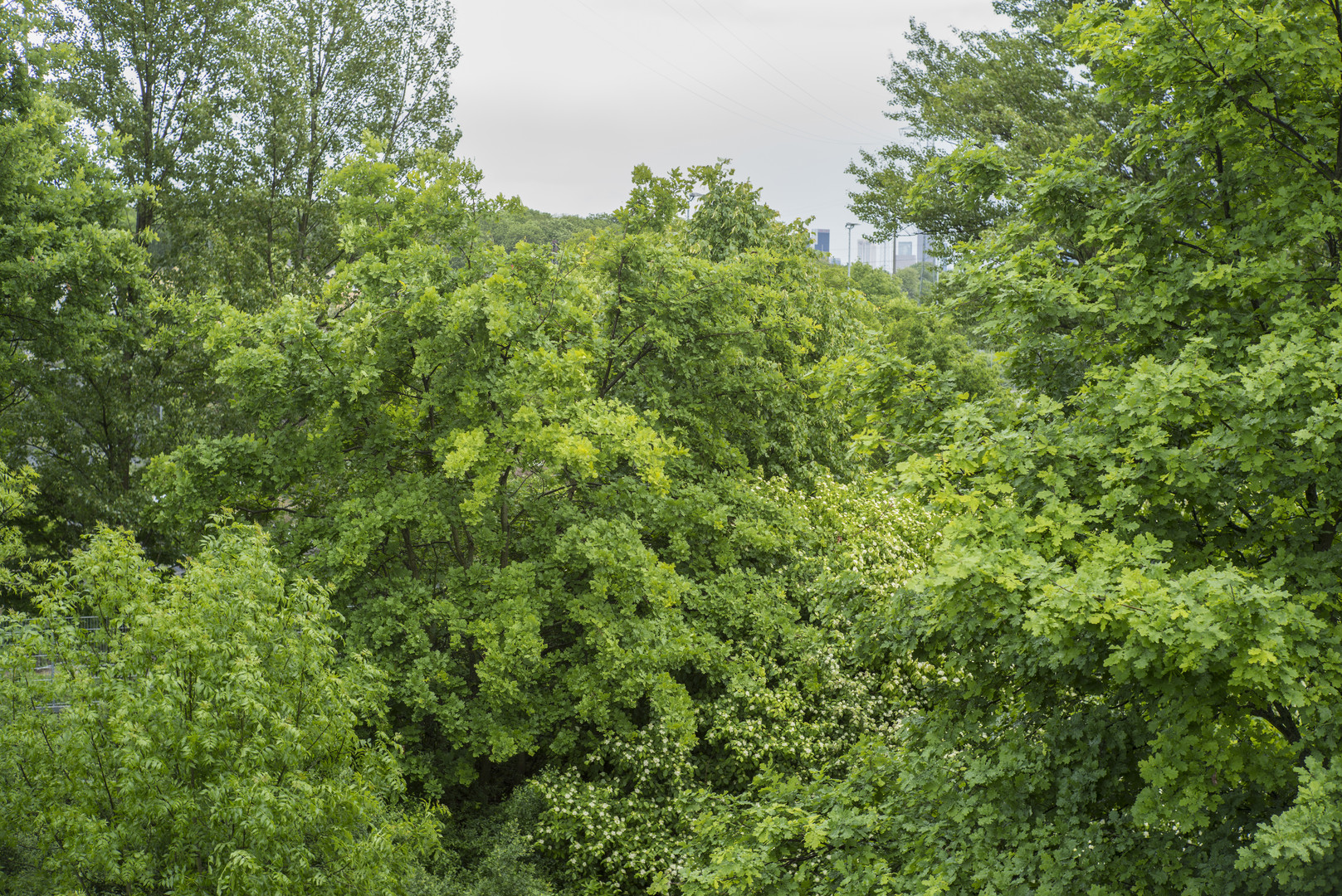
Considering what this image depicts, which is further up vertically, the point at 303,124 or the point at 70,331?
the point at 303,124

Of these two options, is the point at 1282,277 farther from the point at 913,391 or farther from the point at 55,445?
the point at 55,445

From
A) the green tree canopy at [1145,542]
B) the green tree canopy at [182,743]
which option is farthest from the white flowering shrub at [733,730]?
the green tree canopy at [182,743]

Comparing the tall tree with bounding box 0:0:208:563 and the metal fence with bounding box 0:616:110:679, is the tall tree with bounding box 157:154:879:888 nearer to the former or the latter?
the tall tree with bounding box 0:0:208:563

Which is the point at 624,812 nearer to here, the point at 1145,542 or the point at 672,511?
the point at 672,511

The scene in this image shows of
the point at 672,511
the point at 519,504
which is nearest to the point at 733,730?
the point at 672,511

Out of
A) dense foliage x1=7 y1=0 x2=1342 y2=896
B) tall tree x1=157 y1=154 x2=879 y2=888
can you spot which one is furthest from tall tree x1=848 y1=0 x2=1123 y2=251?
tall tree x1=157 y1=154 x2=879 y2=888

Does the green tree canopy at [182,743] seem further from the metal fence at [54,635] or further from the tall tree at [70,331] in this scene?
the tall tree at [70,331]

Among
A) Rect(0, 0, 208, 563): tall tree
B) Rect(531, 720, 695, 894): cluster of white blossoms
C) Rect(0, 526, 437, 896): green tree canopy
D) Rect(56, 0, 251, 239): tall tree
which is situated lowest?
Rect(531, 720, 695, 894): cluster of white blossoms

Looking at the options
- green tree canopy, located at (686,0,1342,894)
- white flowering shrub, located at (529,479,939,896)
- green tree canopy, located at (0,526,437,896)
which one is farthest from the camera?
white flowering shrub, located at (529,479,939,896)

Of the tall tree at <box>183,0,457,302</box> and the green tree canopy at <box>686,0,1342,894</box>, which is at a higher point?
the tall tree at <box>183,0,457,302</box>

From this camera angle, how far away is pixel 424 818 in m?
9.55

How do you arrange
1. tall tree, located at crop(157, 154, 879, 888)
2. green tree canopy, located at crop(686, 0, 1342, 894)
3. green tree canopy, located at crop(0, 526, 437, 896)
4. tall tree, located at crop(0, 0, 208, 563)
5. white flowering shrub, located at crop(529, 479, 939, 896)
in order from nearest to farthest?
1. green tree canopy, located at crop(686, 0, 1342, 894)
2. green tree canopy, located at crop(0, 526, 437, 896)
3. white flowering shrub, located at crop(529, 479, 939, 896)
4. tall tree, located at crop(157, 154, 879, 888)
5. tall tree, located at crop(0, 0, 208, 563)

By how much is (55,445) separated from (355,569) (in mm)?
10840

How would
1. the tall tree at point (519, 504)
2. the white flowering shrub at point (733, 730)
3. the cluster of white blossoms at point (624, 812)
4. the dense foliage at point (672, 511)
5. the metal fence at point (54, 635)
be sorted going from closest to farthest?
the dense foliage at point (672, 511), the metal fence at point (54, 635), the cluster of white blossoms at point (624, 812), the white flowering shrub at point (733, 730), the tall tree at point (519, 504)
